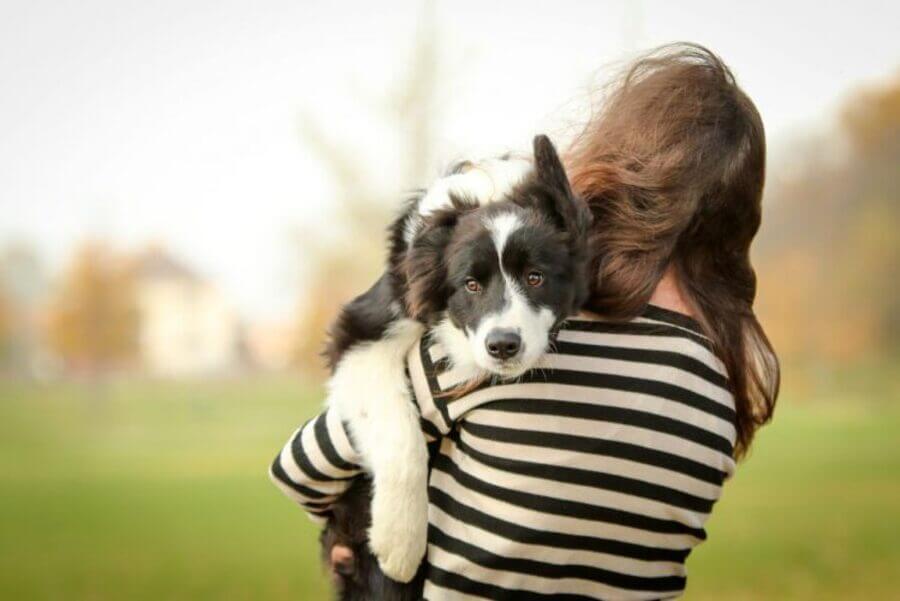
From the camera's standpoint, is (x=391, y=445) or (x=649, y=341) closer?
(x=649, y=341)

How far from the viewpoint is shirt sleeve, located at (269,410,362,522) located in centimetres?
166

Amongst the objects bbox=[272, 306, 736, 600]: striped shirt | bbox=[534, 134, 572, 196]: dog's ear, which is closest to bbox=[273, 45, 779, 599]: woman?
bbox=[272, 306, 736, 600]: striped shirt

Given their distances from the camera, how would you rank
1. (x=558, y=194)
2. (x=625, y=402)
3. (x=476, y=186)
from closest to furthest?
(x=625, y=402) → (x=558, y=194) → (x=476, y=186)

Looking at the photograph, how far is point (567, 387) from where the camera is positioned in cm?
148

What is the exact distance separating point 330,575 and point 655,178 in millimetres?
1015

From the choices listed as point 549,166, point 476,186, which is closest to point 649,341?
point 549,166

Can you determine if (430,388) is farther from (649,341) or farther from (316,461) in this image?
(649,341)

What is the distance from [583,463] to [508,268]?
0.38 m

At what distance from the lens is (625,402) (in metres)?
1.47

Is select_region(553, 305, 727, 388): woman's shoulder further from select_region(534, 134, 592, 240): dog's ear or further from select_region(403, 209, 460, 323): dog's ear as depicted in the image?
select_region(403, 209, 460, 323): dog's ear

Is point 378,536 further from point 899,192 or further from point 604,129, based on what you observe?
point 899,192

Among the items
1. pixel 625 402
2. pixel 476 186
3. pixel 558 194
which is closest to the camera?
pixel 625 402

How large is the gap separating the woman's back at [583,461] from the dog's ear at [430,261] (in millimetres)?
184

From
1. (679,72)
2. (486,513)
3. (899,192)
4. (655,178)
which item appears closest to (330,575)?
(486,513)
